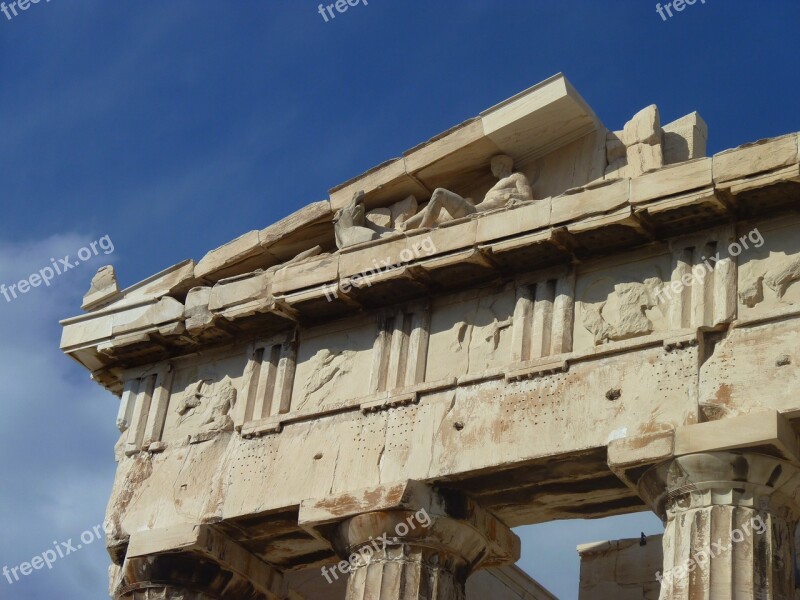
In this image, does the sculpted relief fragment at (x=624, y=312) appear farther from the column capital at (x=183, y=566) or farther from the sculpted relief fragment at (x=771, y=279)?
the column capital at (x=183, y=566)

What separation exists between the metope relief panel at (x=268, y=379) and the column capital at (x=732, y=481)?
177 inches

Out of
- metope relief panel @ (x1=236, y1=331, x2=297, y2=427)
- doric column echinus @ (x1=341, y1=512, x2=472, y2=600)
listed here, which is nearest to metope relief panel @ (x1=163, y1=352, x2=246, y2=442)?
metope relief panel @ (x1=236, y1=331, x2=297, y2=427)

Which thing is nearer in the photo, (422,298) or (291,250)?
(422,298)

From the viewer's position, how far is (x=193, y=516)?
16281 mm

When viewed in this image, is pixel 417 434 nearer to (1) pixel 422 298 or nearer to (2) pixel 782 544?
(1) pixel 422 298

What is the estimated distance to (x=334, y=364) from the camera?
16.4 meters

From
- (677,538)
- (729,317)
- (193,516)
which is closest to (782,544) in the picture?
(677,538)

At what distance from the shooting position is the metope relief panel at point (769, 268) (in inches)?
544

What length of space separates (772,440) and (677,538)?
1.14 metres

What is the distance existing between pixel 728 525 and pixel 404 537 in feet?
10.4

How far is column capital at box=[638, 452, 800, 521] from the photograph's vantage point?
13.2m

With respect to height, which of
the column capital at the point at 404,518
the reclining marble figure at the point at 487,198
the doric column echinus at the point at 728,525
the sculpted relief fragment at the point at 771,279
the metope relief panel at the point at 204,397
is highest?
the reclining marble figure at the point at 487,198

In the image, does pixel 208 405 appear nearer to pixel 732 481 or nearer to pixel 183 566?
pixel 183 566

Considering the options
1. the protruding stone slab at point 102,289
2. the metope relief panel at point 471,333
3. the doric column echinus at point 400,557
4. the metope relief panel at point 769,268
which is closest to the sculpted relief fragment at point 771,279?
the metope relief panel at point 769,268
